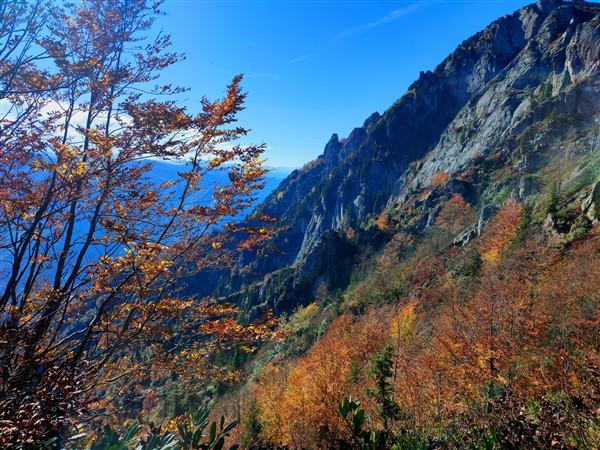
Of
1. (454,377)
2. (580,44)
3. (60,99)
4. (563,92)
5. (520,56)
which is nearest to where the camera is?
(60,99)

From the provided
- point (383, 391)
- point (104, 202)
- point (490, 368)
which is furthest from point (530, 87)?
point (104, 202)

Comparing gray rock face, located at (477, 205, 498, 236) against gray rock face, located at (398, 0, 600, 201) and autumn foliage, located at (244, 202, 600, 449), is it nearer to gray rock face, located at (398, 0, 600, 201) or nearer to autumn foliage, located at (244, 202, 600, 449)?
Answer: autumn foliage, located at (244, 202, 600, 449)

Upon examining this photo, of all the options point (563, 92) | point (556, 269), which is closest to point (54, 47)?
point (556, 269)

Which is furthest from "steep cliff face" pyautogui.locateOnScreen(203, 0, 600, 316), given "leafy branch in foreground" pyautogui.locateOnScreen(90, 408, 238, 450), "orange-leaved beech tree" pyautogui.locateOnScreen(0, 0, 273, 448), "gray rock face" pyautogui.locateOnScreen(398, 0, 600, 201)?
"leafy branch in foreground" pyautogui.locateOnScreen(90, 408, 238, 450)

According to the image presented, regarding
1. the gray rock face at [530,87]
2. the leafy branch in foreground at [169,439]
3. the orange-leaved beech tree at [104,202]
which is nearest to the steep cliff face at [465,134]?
the gray rock face at [530,87]

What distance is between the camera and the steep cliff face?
170 ft

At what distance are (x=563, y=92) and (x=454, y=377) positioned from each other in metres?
58.6

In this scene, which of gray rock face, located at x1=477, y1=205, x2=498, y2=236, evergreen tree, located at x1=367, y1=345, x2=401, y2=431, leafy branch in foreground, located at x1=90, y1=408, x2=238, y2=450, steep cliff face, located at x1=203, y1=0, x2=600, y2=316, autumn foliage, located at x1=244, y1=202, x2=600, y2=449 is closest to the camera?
leafy branch in foreground, located at x1=90, y1=408, x2=238, y2=450

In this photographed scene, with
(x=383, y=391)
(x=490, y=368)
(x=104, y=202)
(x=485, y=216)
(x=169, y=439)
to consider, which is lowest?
(x=485, y=216)

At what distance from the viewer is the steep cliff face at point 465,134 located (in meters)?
51.8

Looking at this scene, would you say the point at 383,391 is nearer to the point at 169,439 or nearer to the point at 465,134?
the point at 169,439

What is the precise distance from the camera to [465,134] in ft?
238

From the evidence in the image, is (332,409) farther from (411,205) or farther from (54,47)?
(411,205)

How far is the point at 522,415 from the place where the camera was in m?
3.26
